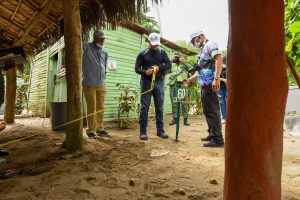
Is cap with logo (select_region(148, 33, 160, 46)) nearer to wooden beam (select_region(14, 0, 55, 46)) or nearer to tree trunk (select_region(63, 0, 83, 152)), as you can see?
tree trunk (select_region(63, 0, 83, 152))

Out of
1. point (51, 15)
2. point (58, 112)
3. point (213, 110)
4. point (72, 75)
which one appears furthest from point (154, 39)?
point (58, 112)

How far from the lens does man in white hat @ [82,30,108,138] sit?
15.7ft

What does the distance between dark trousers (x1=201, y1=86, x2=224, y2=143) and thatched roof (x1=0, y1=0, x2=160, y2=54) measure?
1.64m

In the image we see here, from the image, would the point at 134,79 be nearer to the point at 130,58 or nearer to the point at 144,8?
the point at 130,58

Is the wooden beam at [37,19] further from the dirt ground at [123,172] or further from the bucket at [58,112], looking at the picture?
the dirt ground at [123,172]

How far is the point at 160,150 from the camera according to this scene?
3.83m

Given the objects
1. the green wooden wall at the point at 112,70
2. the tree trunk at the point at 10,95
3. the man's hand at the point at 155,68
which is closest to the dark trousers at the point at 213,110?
the man's hand at the point at 155,68

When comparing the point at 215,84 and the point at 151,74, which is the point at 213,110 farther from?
the point at 151,74

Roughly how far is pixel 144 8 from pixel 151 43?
804 millimetres

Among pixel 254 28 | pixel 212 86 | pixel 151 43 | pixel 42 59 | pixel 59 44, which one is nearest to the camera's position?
pixel 254 28

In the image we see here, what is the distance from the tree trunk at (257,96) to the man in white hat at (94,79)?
404 centimetres

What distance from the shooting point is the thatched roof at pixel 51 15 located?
4.45m

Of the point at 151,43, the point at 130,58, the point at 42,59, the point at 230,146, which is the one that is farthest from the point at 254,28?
the point at 42,59

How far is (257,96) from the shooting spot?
85 centimetres
